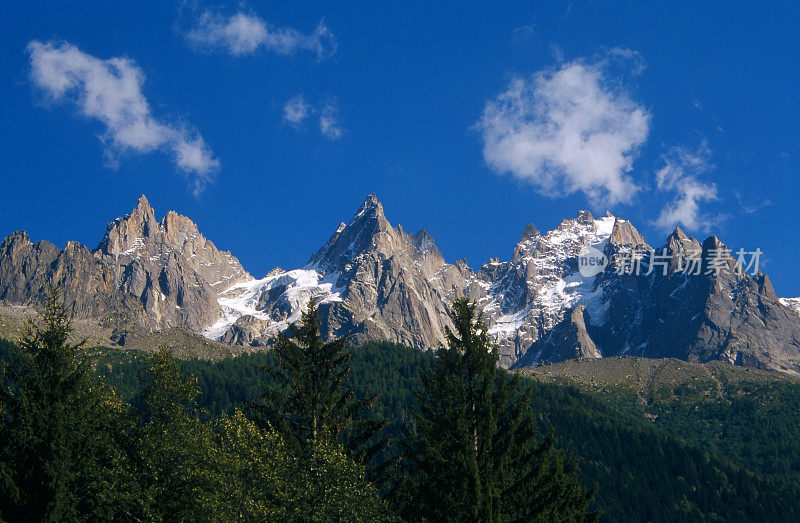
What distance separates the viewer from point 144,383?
5462 centimetres

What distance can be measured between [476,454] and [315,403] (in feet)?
41.9

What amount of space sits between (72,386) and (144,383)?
1539 centimetres

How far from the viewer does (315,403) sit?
159 ft

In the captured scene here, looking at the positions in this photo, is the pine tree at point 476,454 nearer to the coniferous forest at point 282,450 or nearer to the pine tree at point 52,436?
the coniferous forest at point 282,450

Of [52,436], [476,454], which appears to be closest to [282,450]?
[476,454]

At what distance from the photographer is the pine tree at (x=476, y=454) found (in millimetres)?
38062

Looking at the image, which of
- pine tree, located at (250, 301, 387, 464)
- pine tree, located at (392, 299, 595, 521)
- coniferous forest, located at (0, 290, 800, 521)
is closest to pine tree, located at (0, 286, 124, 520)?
coniferous forest, located at (0, 290, 800, 521)

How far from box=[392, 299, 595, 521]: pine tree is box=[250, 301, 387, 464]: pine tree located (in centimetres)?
549

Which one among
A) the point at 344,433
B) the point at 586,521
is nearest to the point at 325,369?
the point at 344,433

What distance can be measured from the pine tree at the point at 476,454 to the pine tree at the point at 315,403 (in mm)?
5487

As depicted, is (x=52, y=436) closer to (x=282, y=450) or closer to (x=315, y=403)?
(x=282, y=450)

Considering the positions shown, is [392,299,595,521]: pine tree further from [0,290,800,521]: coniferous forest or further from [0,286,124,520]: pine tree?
[0,286,124,520]: pine tree

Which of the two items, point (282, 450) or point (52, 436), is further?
point (282, 450)

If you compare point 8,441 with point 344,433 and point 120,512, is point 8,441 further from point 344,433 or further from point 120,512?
point 344,433
